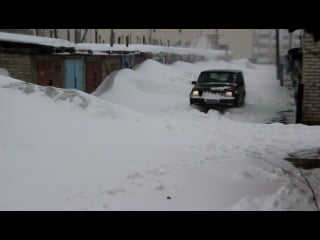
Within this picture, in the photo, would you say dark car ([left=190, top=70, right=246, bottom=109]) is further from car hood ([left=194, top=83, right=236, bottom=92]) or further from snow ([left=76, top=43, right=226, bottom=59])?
snow ([left=76, top=43, right=226, bottom=59])

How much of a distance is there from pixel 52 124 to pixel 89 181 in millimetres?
3094

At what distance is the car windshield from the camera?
49.2 ft

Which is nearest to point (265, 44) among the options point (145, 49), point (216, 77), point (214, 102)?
point (145, 49)

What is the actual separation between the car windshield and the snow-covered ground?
263 cm

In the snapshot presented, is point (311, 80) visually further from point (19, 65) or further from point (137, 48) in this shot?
point (137, 48)

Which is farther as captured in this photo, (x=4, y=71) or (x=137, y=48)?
(x=137, y=48)

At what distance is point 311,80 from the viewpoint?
10.6 metres

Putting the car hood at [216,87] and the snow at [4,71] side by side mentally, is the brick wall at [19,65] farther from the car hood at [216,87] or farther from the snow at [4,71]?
the car hood at [216,87]

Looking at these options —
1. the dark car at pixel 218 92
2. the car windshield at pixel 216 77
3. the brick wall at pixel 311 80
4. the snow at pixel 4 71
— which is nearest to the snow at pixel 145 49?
the snow at pixel 4 71

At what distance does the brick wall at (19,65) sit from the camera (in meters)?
13.7

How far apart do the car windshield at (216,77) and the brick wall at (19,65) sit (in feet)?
19.9

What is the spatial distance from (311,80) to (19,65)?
939cm

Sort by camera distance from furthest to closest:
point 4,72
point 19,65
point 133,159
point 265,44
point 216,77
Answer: point 265,44 → point 216,77 → point 19,65 → point 4,72 → point 133,159
